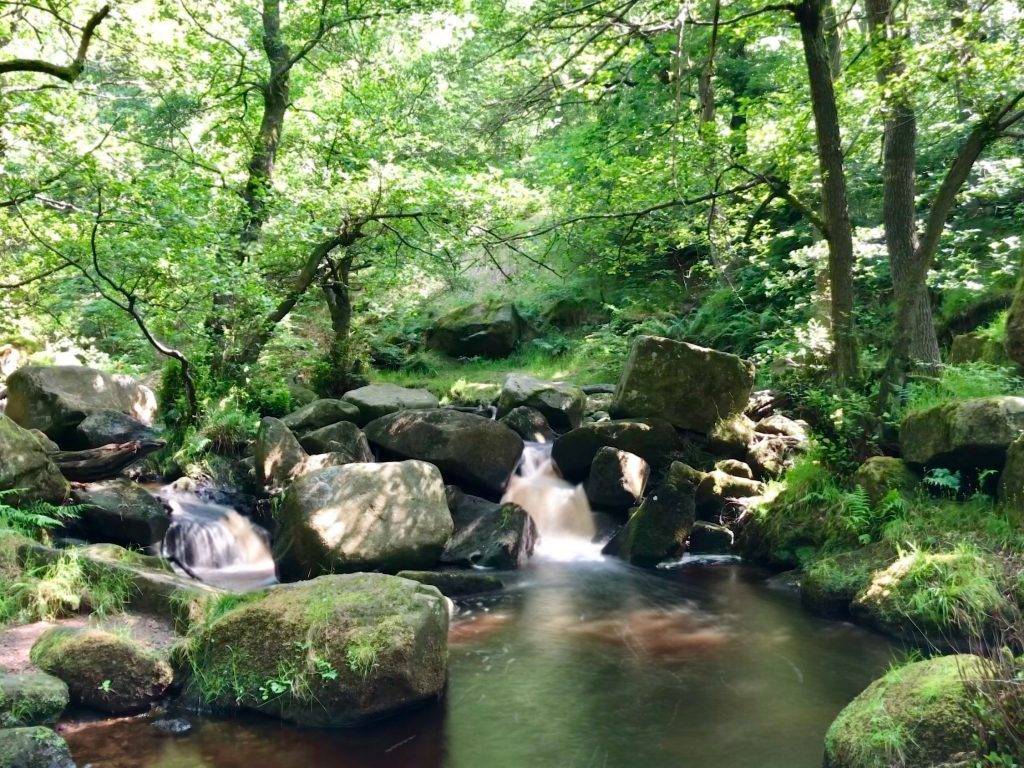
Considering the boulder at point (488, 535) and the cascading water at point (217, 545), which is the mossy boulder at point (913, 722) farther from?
the cascading water at point (217, 545)

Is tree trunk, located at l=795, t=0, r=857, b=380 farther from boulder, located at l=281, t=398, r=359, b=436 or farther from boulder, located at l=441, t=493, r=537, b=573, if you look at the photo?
boulder, located at l=281, t=398, r=359, b=436

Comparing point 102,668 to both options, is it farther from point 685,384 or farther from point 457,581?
point 685,384

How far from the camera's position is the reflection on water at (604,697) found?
494 cm

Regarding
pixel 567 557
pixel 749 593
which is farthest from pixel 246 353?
pixel 749 593

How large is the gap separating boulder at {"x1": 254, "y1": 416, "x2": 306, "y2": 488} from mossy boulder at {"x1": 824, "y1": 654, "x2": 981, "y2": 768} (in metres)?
7.78

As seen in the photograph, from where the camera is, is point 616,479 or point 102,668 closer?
point 102,668

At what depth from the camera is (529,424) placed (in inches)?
498

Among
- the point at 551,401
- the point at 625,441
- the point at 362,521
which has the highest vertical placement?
the point at 551,401

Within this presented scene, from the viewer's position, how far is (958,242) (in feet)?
40.7

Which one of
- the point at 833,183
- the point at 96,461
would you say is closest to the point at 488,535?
the point at 96,461

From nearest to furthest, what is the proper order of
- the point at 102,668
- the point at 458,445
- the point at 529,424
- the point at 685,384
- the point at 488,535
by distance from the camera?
the point at 102,668 → the point at 488,535 → the point at 458,445 → the point at 685,384 → the point at 529,424

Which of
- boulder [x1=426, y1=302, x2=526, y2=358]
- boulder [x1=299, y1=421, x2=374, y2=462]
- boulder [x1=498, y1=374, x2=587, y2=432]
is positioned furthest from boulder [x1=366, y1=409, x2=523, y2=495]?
boulder [x1=426, y1=302, x2=526, y2=358]

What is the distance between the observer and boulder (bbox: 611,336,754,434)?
10.9 metres

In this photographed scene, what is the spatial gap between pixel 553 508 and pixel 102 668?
21.6 feet
